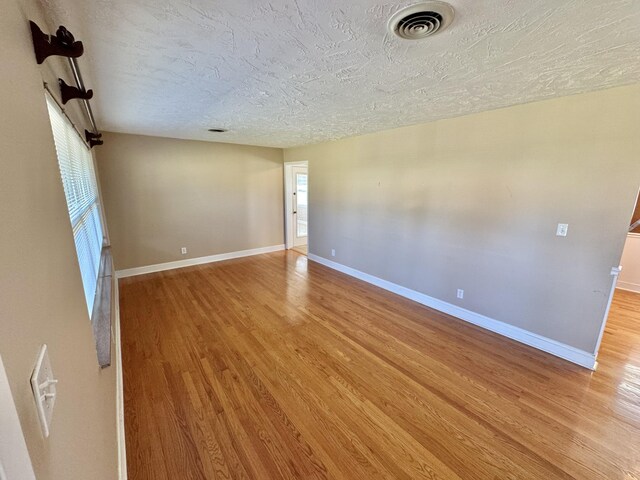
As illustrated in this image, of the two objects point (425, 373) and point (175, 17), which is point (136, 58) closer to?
point (175, 17)

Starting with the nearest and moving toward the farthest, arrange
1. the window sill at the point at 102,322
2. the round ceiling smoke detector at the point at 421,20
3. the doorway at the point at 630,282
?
the round ceiling smoke detector at the point at 421,20
the window sill at the point at 102,322
the doorway at the point at 630,282

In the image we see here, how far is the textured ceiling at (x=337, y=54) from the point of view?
1155 mm

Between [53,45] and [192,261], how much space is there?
4345mm

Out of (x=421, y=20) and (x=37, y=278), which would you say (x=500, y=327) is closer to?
(x=421, y=20)

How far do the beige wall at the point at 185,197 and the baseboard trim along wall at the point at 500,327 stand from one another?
107 inches

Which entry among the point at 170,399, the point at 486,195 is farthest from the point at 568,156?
the point at 170,399

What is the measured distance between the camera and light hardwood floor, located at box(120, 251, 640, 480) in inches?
59.9

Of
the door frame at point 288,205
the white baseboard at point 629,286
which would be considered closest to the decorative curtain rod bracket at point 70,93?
the door frame at point 288,205

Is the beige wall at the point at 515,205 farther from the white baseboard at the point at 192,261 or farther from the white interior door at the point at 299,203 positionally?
the white baseboard at the point at 192,261

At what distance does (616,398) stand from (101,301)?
3751 mm

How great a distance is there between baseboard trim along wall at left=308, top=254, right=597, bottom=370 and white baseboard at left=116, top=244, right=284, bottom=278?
249 cm

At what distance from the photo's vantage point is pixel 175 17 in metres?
1.20

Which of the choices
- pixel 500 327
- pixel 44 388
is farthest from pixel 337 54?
pixel 500 327

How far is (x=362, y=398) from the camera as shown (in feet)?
6.41
